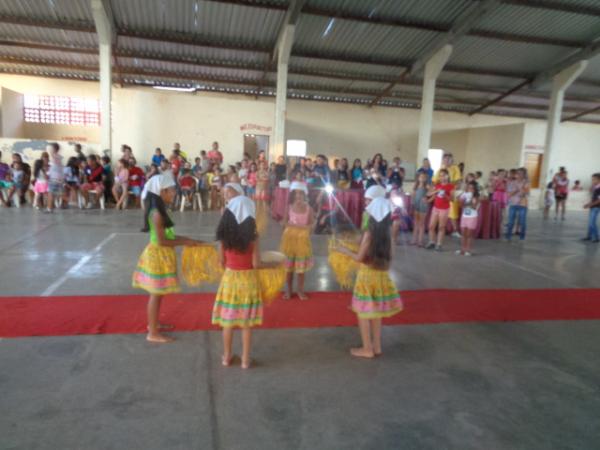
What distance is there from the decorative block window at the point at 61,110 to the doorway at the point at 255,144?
6.90 m

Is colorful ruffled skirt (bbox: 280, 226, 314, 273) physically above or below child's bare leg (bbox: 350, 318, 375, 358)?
above

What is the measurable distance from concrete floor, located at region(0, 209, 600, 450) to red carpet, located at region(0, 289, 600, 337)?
0.19 metres

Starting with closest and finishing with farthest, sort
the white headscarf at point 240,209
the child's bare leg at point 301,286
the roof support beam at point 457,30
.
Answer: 1. the white headscarf at point 240,209
2. the child's bare leg at point 301,286
3. the roof support beam at point 457,30

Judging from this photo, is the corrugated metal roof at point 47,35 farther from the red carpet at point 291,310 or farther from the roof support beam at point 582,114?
the roof support beam at point 582,114

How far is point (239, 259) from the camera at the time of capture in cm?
305

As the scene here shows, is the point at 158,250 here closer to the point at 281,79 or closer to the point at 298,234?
the point at 298,234

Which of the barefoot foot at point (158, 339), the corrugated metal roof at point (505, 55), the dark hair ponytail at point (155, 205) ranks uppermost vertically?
the corrugated metal roof at point (505, 55)

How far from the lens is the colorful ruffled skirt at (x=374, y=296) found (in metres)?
3.37

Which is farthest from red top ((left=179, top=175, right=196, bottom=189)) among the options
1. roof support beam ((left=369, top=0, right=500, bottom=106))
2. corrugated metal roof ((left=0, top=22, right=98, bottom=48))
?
roof support beam ((left=369, top=0, right=500, bottom=106))

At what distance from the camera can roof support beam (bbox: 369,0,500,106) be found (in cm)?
1205

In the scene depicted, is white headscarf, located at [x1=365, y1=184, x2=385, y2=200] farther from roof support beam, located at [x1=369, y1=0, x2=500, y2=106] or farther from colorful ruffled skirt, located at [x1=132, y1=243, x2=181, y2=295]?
roof support beam, located at [x1=369, y1=0, x2=500, y2=106]

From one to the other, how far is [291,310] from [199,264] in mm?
1296

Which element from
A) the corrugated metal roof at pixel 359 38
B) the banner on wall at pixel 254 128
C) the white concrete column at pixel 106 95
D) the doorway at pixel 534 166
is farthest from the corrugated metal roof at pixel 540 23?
the white concrete column at pixel 106 95

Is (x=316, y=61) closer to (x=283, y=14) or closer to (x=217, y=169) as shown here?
(x=283, y=14)
